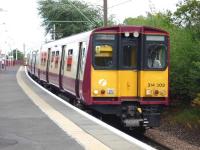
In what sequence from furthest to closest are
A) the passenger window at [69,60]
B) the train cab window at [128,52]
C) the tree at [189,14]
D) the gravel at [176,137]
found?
the tree at [189,14] → the passenger window at [69,60] → the gravel at [176,137] → the train cab window at [128,52]

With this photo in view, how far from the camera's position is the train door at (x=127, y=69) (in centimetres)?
1823

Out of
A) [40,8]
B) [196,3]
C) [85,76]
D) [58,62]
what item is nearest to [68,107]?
[85,76]

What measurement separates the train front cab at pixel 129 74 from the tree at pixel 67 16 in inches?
1906

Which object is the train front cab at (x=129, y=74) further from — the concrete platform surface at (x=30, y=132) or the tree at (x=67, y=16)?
the tree at (x=67, y=16)

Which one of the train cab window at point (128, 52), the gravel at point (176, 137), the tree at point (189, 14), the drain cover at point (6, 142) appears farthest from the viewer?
the tree at point (189, 14)

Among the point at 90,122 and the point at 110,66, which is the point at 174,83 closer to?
the point at 110,66

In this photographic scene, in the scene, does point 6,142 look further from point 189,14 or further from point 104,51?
point 189,14

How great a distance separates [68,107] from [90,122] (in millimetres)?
4435

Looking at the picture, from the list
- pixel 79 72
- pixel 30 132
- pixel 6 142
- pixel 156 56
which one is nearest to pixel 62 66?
pixel 79 72

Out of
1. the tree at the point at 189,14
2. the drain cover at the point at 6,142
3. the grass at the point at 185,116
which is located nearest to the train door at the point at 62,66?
the grass at the point at 185,116

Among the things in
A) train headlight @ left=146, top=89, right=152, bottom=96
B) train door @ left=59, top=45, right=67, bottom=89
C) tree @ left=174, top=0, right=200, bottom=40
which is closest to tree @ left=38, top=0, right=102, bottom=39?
tree @ left=174, top=0, right=200, bottom=40

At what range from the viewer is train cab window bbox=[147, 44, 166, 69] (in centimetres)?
1848

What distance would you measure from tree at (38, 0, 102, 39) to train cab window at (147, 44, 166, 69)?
48.2m

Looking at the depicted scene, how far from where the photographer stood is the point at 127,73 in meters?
18.2
